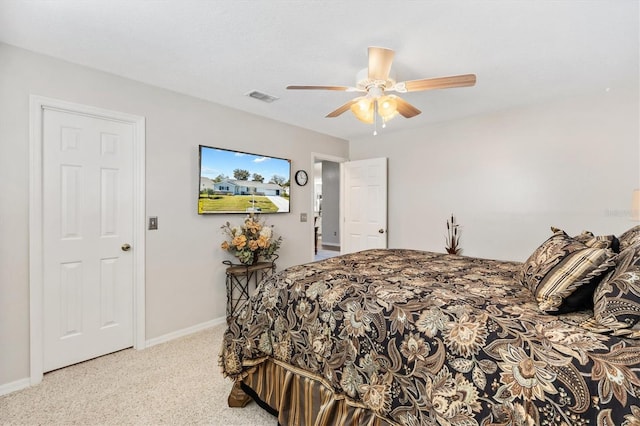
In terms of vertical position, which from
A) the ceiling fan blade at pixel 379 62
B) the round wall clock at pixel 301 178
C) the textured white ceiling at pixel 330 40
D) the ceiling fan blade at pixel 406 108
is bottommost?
the round wall clock at pixel 301 178

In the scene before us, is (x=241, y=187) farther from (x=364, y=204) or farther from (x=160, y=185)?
(x=364, y=204)

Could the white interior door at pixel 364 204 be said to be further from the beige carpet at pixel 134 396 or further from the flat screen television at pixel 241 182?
the beige carpet at pixel 134 396

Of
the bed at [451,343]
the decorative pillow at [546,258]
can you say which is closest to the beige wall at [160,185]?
the bed at [451,343]

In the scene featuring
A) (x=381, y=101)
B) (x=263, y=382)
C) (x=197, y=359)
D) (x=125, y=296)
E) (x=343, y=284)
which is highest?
(x=381, y=101)

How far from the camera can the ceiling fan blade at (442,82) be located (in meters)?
1.95

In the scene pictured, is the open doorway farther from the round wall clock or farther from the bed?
the bed

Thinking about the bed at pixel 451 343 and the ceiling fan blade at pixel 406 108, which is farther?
the ceiling fan blade at pixel 406 108

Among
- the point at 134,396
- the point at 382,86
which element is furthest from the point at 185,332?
the point at 382,86

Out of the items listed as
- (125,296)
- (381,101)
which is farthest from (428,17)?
(125,296)

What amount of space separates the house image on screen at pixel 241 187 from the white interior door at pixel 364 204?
1.37 meters

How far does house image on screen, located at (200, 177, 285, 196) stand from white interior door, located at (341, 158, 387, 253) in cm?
137

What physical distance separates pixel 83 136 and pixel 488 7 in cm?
306

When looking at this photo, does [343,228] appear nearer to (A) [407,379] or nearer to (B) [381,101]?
(B) [381,101]

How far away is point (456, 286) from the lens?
1607mm
